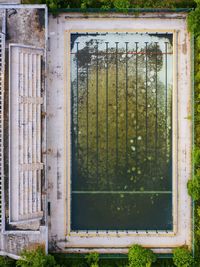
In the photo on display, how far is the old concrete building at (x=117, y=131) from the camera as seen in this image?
29734 millimetres

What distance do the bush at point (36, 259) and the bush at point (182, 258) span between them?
328 inches

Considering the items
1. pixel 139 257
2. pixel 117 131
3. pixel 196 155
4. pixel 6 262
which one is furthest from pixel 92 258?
pixel 196 155

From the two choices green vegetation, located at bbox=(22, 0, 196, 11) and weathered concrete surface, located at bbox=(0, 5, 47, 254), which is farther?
green vegetation, located at bbox=(22, 0, 196, 11)

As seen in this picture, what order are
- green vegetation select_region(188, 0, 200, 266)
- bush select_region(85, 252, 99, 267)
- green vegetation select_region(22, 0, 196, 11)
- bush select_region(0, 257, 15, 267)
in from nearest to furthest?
bush select_region(0, 257, 15, 267)
green vegetation select_region(188, 0, 200, 266)
green vegetation select_region(22, 0, 196, 11)
bush select_region(85, 252, 99, 267)

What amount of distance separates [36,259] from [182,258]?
989 centimetres

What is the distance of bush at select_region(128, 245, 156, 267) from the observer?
2839 centimetres

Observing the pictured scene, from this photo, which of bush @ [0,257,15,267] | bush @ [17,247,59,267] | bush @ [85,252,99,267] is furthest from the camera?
bush @ [85,252,99,267]

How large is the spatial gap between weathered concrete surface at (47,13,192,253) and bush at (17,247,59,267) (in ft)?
5.85

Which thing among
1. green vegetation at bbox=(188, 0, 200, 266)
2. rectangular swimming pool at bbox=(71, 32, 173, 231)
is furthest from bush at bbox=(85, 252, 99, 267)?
green vegetation at bbox=(188, 0, 200, 266)

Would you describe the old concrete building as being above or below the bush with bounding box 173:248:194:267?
above

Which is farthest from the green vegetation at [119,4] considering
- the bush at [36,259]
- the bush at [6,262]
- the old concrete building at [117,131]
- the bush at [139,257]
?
the bush at [6,262]

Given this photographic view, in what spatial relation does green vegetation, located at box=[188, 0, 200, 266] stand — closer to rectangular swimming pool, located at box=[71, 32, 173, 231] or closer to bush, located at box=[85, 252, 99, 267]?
rectangular swimming pool, located at box=[71, 32, 173, 231]

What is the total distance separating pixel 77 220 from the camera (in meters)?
30.3

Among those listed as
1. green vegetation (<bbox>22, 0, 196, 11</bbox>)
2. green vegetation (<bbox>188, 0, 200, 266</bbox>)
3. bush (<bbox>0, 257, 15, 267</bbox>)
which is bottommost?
bush (<bbox>0, 257, 15, 267</bbox>)
